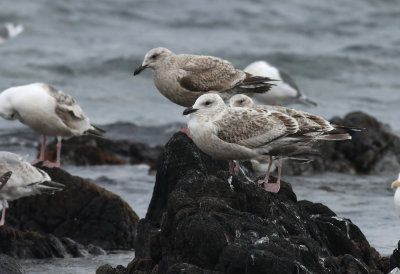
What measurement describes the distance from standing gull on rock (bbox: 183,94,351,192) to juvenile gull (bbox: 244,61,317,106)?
8.66m

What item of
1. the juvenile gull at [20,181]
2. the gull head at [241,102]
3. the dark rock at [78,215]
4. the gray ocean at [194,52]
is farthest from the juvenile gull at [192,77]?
the gray ocean at [194,52]

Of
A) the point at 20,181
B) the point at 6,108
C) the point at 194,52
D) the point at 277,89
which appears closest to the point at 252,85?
the point at 20,181

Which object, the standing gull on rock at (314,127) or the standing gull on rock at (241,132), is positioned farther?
the standing gull on rock at (314,127)

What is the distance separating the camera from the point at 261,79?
11.0 metres

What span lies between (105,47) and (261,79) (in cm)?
1760

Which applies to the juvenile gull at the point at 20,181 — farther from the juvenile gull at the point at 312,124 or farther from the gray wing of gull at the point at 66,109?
the juvenile gull at the point at 312,124

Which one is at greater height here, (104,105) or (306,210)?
(306,210)

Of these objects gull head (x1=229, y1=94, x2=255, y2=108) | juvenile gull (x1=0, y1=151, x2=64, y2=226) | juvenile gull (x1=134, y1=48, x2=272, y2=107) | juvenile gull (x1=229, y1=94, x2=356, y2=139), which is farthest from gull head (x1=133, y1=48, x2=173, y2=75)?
juvenile gull (x1=0, y1=151, x2=64, y2=226)

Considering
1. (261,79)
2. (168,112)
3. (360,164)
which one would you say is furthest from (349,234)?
(168,112)

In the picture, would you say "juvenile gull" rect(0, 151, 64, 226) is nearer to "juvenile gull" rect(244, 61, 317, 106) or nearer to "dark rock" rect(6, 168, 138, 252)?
"dark rock" rect(6, 168, 138, 252)

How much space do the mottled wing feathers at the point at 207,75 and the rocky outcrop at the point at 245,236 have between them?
2.04 m

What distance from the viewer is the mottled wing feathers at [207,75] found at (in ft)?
34.0

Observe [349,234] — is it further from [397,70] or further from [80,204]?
[397,70]

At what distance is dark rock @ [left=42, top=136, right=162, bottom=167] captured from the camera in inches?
596
